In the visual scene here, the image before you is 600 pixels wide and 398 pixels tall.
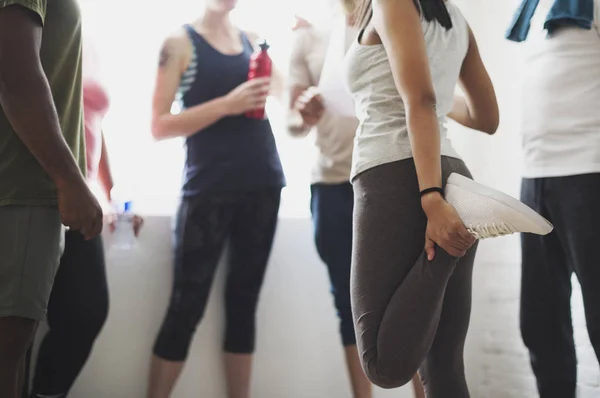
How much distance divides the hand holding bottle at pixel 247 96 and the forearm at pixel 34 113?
2.37 ft

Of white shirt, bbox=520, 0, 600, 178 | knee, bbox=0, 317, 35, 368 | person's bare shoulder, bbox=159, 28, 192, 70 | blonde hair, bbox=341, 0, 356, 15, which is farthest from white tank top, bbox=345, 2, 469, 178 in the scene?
person's bare shoulder, bbox=159, 28, 192, 70

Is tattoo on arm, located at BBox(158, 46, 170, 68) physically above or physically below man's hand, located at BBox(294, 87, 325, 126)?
above

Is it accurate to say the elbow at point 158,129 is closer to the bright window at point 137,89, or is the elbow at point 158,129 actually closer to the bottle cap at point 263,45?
the bright window at point 137,89

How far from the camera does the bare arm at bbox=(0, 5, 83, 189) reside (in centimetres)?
90

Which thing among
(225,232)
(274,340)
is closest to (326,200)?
(225,232)

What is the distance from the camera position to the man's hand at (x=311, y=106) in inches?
58.1

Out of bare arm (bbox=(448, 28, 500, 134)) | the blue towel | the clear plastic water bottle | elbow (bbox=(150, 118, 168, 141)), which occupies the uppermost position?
the blue towel

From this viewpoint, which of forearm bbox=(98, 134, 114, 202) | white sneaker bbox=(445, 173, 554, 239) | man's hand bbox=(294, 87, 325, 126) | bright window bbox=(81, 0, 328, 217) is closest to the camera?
white sneaker bbox=(445, 173, 554, 239)

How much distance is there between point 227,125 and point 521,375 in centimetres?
125

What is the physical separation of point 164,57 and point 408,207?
39.0 inches

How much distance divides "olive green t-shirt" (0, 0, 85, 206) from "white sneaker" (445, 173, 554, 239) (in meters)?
0.68

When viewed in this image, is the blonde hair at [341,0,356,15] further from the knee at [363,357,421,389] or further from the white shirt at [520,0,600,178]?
the knee at [363,357,421,389]

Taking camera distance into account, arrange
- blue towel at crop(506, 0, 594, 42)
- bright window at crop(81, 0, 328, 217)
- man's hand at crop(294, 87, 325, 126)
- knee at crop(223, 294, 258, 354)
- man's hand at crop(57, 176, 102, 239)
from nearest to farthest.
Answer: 1. man's hand at crop(57, 176, 102, 239)
2. blue towel at crop(506, 0, 594, 42)
3. man's hand at crop(294, 87, 325, 126)
4. knee at crop(223, 294, 258, 354)
5. bright window at crop(81, 0, 328, 217)

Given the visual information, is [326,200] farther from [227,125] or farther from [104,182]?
[104,182]
